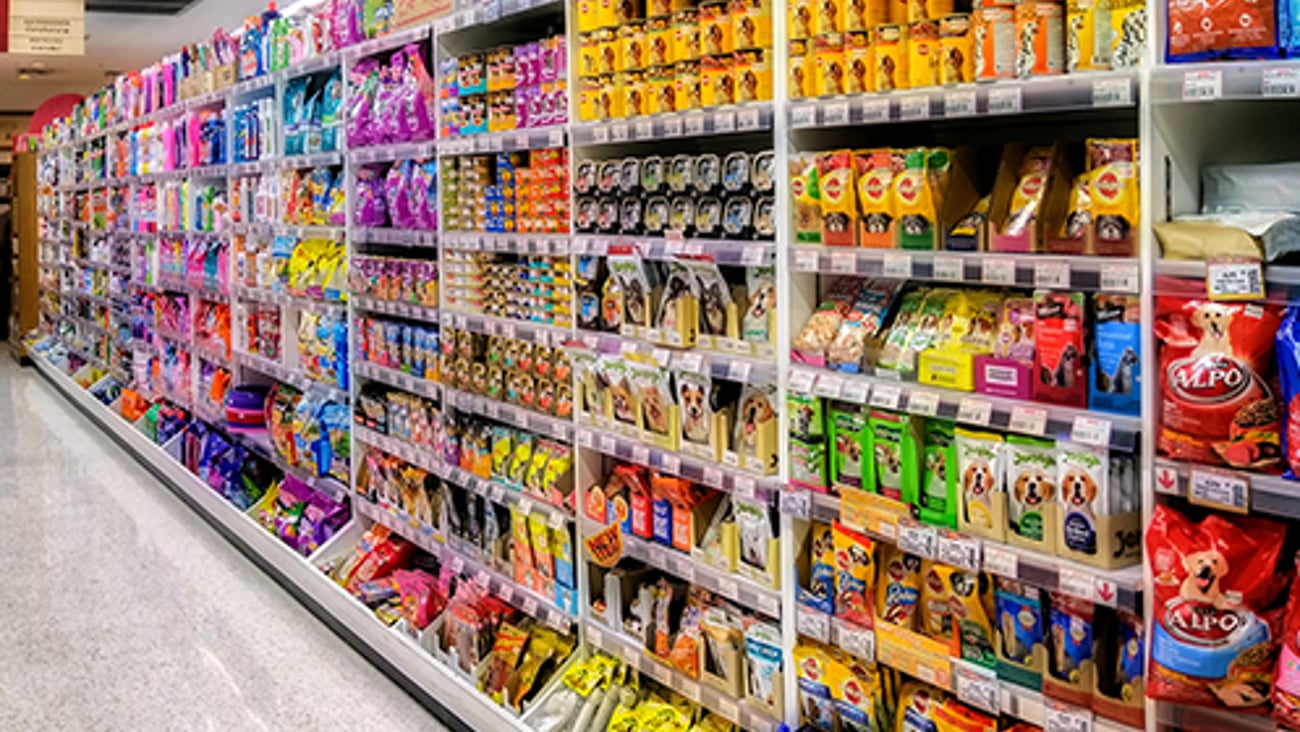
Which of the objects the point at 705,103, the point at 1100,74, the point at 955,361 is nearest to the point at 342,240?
the point at 705,103

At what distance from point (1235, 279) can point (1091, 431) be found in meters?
0.37

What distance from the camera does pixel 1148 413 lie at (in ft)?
6.81

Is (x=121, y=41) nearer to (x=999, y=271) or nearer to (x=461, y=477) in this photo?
(x=461, y=477)

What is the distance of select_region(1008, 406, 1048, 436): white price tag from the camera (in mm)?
2244

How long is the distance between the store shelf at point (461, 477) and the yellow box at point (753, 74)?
142cm

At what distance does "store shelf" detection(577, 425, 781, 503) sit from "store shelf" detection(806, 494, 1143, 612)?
19 cm

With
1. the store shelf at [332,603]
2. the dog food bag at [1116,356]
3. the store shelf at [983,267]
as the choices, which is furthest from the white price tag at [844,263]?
the store shelf at [332,603]

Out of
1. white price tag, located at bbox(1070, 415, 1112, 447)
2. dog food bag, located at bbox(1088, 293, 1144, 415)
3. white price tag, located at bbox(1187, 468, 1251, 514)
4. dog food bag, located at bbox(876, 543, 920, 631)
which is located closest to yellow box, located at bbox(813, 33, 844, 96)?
dog food bag, located at bbox(1088, 293, 1144, 415)

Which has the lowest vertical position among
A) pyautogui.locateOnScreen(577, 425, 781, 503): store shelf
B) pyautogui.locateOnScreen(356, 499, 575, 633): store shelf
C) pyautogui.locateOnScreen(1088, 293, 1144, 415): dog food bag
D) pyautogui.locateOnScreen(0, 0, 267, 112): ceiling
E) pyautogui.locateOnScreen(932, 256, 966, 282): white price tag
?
pyautogui.locateOnScreen(356, 499, 575, 633): store shelf

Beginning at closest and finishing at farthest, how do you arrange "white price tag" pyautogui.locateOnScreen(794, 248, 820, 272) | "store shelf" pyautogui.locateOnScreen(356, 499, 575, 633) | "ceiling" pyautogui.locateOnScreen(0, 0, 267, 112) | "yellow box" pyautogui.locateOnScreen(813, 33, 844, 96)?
"yellow box" pyautogui.locateOnScreen(813, 33, 844, 96)
"white price tag" pyautogui.locateOnScreen(794, 248, 820, 272)
"store shelf" pyautogui.locateOnScreen(356, 499, 575, 633)
"ceiling" pyautogui.locateOnScreen(0, 0, 267, 112)

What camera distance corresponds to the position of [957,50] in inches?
93.0

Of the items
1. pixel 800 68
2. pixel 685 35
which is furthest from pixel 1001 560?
pixel 685 35

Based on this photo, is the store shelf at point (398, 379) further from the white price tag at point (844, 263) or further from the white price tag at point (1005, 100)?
the white price tag at point (1005, 100)

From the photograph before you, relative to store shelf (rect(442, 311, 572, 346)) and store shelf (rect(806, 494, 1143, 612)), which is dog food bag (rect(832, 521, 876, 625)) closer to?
store shelf (rect(806, 494, 1143, 612))
